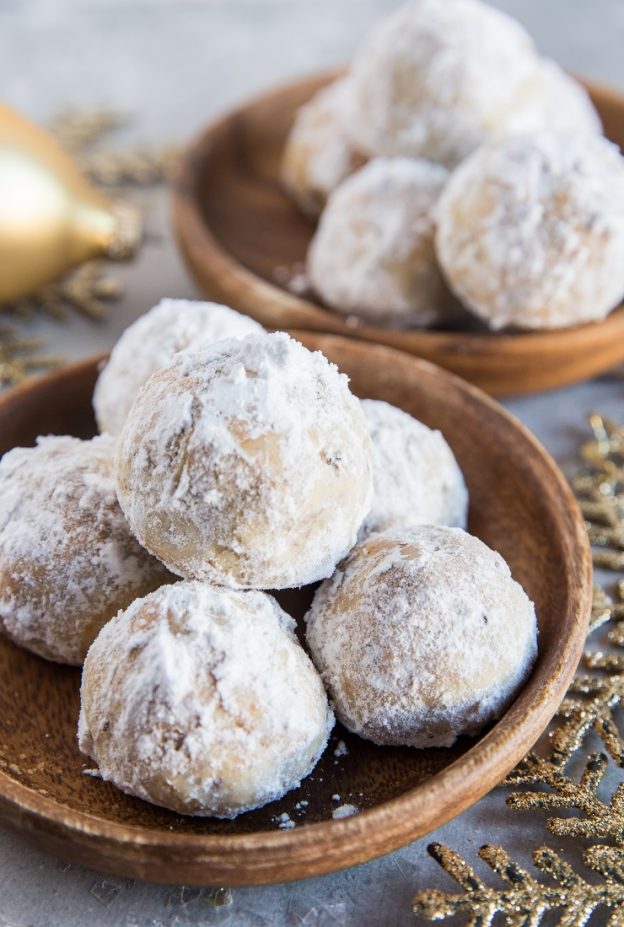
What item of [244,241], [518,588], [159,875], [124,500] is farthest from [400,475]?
[244,241]

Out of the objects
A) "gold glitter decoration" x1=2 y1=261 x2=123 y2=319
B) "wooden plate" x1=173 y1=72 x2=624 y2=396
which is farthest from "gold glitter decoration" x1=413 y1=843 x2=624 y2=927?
"gold glitter decoration" x1=2 y1=261 x2=123 y2=319

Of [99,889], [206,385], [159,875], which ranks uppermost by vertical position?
[206,385]

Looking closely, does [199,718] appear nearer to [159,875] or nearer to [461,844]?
[159,875]

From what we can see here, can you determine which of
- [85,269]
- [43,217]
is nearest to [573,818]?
[43,217]

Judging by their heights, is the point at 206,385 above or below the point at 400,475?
above

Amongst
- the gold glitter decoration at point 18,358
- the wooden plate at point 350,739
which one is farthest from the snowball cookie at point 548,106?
the gold glitter decoration at point 18,358
